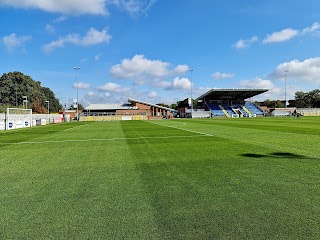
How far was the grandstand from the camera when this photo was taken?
9325cm

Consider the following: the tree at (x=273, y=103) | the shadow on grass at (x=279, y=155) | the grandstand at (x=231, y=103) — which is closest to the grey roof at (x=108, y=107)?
the grandstand at (x=231, y=103)

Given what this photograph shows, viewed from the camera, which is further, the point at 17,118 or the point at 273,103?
the point at 273,103

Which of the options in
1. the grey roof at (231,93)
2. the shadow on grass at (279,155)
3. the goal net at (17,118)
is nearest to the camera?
the shadow on grass at (279,155)

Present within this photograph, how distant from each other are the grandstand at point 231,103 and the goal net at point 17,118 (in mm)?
59885

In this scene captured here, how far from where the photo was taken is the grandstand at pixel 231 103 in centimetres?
9325

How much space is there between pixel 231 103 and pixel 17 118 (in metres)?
79.1

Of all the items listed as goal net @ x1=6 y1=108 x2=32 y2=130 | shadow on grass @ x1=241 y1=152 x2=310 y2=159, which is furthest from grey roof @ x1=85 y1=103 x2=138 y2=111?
shadow on grass @ x1=241 y1=152 x2=310 y2=159

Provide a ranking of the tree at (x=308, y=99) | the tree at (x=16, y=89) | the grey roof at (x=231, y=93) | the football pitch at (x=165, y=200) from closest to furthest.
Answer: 1. the football pitch at (x=165, y=200)
2. the grey roof at (x=231, y=93)
3. the tree at (x=16, y=89)
4. the tree at (x=308, y=99)

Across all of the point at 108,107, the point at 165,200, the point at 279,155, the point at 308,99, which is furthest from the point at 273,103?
the point at 165,200

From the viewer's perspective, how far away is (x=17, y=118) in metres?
39.8

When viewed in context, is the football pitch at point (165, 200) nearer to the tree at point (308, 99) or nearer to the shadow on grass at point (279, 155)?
the shadow on grass at point (279, 155)

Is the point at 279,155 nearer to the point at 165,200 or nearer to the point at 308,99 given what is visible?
the point at 165,200

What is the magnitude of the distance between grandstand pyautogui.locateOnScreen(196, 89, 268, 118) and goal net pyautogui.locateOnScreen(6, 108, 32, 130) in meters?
Result: 59.9

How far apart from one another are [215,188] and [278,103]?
515 feet
